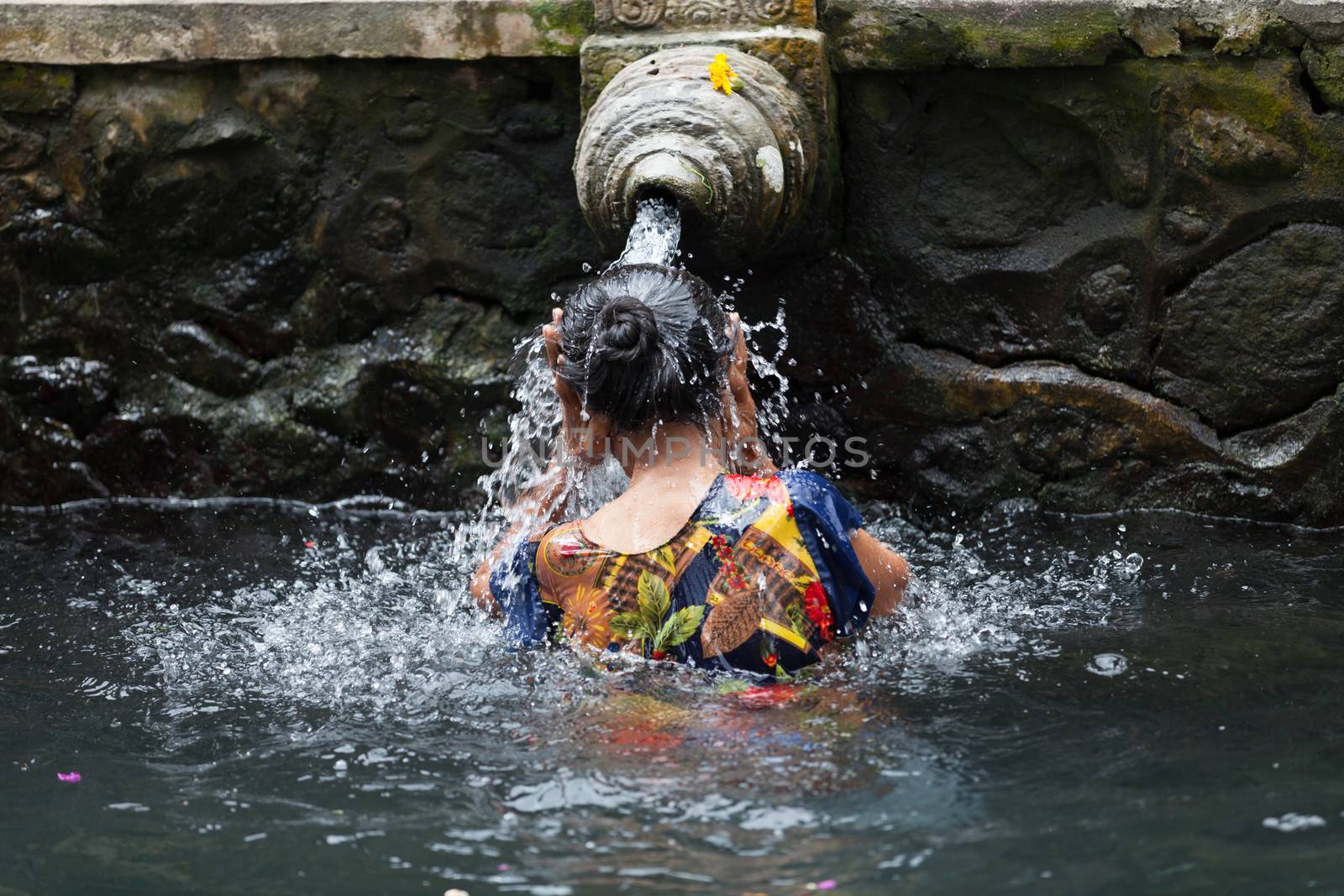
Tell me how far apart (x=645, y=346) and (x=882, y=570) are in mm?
730

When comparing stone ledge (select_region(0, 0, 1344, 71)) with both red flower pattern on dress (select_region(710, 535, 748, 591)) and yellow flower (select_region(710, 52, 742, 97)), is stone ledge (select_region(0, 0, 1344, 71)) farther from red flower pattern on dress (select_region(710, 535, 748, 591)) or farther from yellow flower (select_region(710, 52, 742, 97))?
red flower pattern on dress (select_region(710, 535, 748, 591))

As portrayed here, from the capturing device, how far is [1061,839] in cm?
242

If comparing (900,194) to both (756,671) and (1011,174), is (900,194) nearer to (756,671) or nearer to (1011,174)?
(1011,174)

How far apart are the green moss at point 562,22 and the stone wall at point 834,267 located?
0.03 metres

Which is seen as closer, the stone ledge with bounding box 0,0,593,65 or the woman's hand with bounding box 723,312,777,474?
the woman's hand with bounding box 723,312,777,474

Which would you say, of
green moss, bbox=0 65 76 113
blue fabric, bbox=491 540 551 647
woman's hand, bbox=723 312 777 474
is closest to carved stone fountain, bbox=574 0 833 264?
woman's hand, bbox=723 312 777 474

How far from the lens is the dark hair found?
2.87 m

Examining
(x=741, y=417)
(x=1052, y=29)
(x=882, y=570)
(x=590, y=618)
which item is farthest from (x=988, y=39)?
(x=590, y=618)

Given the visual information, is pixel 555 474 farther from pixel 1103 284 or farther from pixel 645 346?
pixel 1103 284

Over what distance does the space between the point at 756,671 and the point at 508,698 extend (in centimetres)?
52

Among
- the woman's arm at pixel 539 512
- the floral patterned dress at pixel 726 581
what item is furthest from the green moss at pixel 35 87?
the floral patterned dress at pixel 726 581

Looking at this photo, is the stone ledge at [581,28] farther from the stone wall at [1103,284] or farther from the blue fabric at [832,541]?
the blue fabric at [832,541]

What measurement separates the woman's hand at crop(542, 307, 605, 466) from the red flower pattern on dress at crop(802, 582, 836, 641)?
52 centimetres

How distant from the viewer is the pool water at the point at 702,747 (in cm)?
241
